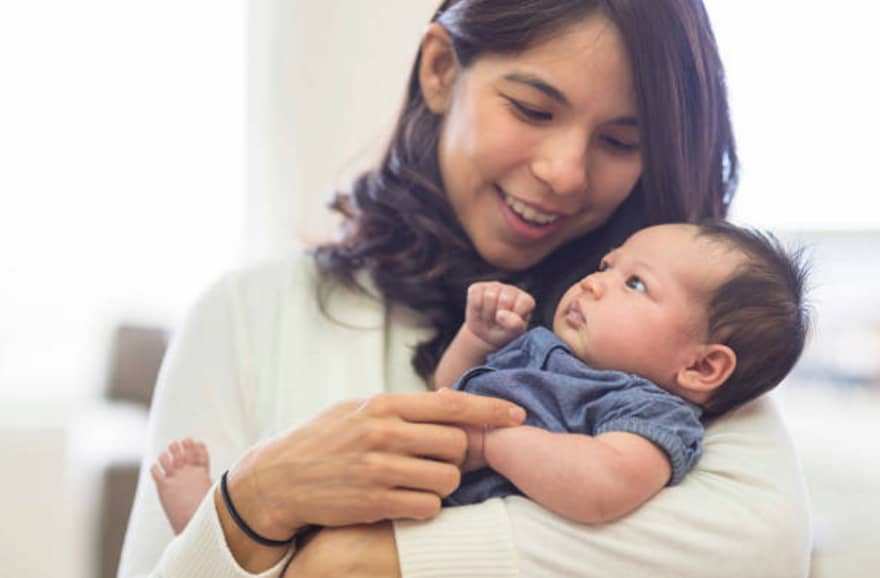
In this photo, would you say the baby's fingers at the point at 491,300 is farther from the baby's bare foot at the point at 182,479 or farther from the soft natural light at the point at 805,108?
the soft natural light at the point at 805,108

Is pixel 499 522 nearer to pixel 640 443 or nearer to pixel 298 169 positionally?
pixel 640 443

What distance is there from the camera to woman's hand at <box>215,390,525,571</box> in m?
0.98

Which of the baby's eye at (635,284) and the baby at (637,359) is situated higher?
the baby's eye at (635,284)

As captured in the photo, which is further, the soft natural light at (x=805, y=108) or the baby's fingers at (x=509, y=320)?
the soft natural light at (x=805, y=108)

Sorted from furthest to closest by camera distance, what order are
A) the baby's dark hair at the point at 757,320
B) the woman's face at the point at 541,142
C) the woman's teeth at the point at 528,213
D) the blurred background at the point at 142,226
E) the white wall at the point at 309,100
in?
the white wall at the point at 309,100, the blurred background at the point at 142,226, the woman's teeth at the point at 528,213, the woman's face at the point at 541,142, the baby's dark hair at the point at 757,320

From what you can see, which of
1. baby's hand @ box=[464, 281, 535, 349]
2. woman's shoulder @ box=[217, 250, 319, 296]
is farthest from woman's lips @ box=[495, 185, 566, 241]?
woman's shoulder @ box=[217, 250, 319, 296]

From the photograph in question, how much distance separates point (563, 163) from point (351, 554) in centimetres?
61

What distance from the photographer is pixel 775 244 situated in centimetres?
114

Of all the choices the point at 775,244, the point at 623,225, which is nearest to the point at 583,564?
the point at 775,244

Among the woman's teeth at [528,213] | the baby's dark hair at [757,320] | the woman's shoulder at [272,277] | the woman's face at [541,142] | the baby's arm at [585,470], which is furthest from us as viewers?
the woman's shoulder at [272,277]

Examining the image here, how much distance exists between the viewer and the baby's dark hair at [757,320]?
1076mm

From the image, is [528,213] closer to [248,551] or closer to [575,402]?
[575,402]

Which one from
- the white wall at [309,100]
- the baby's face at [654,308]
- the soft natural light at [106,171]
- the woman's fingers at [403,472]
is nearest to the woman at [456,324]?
the woman's fingers at [403,472]

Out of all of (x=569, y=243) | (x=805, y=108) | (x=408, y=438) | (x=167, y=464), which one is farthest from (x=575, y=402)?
(x=805, y=108)
